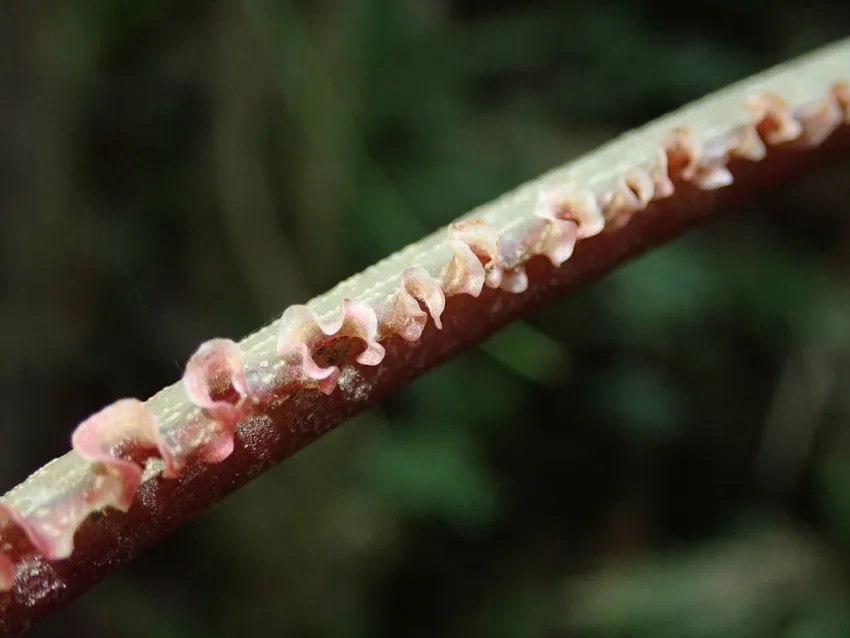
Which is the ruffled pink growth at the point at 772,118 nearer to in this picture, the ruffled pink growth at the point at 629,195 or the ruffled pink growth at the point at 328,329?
the ruffled pink growth at the point at 629,195

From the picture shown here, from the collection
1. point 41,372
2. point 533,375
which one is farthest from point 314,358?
point 41,372

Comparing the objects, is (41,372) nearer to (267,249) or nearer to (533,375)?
(267,249)

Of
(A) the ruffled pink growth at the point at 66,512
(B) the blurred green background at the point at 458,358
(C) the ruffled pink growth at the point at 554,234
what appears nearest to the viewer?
(A) the ruffled pink growth at the point at 66,512

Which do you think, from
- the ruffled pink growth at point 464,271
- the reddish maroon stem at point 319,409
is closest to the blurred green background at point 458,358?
the reddish maroon stem at point 319,409

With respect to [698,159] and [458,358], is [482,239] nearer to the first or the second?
[698,159]

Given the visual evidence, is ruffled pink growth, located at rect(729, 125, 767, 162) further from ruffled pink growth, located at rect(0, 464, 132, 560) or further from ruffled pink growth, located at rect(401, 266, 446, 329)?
ruffled pink growth, located at rect(0, 464, 132, 560)

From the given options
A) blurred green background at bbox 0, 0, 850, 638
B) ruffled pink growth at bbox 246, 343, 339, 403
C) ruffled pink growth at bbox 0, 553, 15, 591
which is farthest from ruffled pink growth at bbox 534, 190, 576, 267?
blurred green background at bbox 0, 0, 850, 638

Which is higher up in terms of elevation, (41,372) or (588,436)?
(41,372)

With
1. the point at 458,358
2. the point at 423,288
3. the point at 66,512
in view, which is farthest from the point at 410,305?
the point at 458,358
